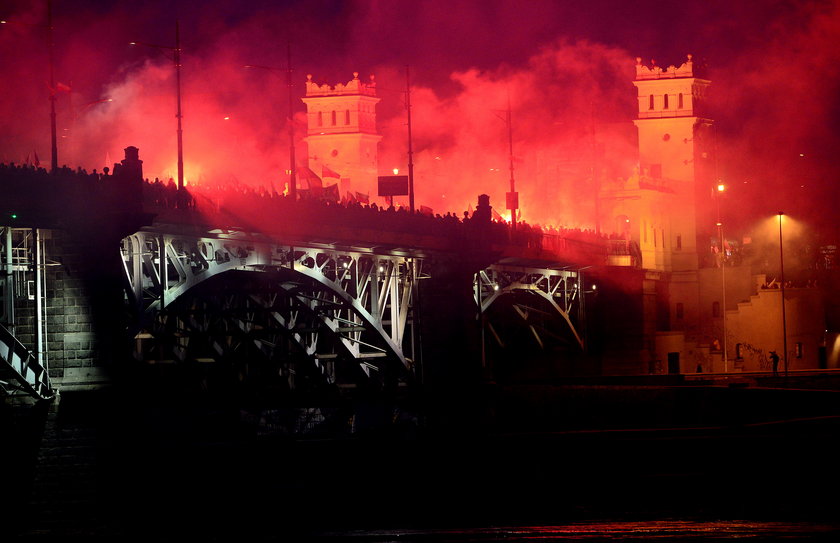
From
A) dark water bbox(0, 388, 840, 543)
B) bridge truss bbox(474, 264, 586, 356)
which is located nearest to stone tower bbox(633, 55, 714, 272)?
bridge truss bbox(474, 264, 586, 356)

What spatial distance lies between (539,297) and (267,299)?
24.4 metres

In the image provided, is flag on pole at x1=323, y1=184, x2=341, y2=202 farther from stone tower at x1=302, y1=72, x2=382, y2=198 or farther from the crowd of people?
stone tower at x1=302, y1=72, x2=382, y2=198

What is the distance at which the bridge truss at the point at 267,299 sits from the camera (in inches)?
1747

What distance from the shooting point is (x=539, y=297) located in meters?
78.7

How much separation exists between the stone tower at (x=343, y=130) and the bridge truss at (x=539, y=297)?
60.0 ft

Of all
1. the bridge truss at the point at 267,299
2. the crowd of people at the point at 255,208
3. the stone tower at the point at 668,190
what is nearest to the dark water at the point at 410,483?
the bridge truss at the point at 267,299

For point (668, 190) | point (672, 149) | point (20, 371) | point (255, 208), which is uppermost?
point (672, 149)

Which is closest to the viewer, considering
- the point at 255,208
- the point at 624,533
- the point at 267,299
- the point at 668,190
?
the point at 624,533

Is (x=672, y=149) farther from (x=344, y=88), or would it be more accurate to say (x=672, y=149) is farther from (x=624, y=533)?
(x=624, y=533)

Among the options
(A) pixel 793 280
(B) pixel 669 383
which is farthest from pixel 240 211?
(A) pixel 793 280

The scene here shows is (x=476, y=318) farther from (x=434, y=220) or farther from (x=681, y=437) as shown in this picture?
(x=681, y=437)

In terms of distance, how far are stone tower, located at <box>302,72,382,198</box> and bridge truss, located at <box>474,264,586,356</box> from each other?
18.3 metres

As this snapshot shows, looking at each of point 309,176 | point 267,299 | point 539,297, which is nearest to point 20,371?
point 267,299

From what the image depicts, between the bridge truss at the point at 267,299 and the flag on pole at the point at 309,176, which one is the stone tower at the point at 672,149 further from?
the bridge truss at the point at 267,299
